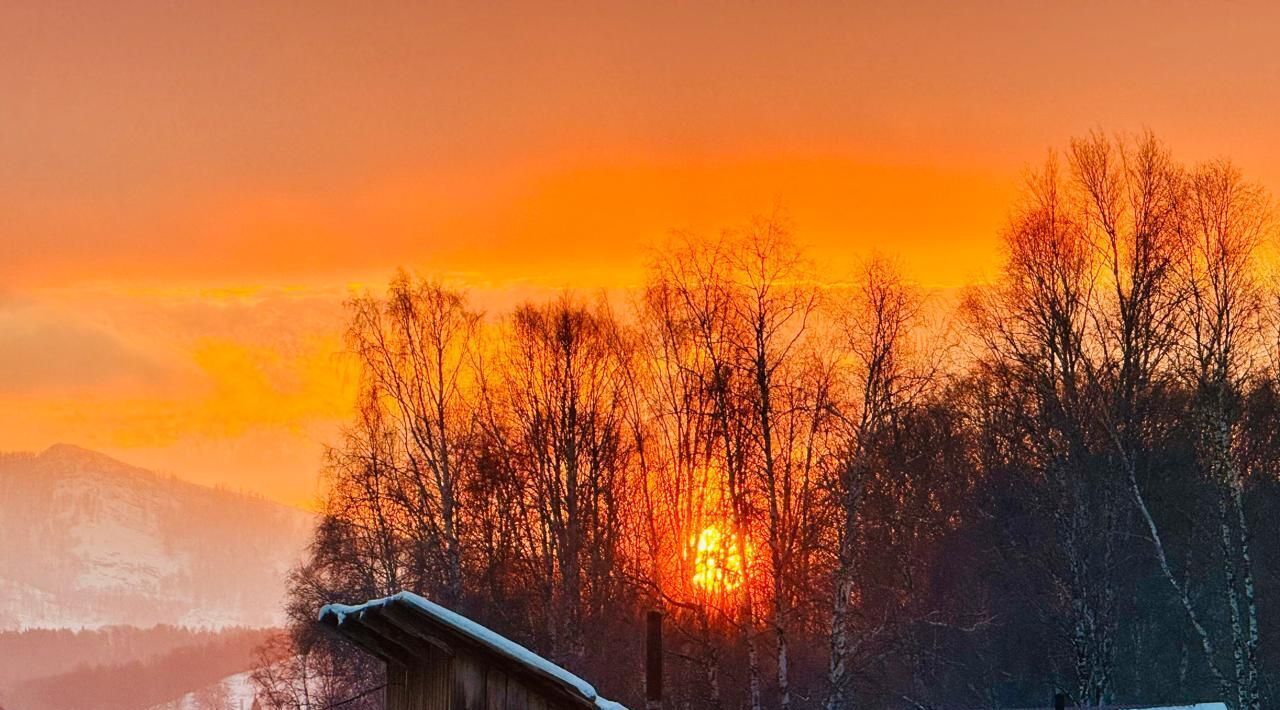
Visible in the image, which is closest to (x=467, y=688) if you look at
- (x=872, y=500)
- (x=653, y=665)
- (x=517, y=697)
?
(x=517, y=697)

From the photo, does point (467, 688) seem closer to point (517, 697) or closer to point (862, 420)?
point (517, 697)

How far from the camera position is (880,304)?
41688 mm

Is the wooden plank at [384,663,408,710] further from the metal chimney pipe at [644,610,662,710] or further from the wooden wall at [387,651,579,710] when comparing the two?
the metal chimney pipe at [644,610,662,710]

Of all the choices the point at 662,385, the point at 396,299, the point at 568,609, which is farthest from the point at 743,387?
the point at 396,299

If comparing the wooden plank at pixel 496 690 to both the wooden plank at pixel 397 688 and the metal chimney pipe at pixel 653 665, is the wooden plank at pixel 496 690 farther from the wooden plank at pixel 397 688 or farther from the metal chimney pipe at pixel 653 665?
the metal chimney pipe at pixel 653 665

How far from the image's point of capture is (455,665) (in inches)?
685

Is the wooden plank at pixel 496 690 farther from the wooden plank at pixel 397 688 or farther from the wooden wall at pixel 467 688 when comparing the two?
the wooden plank at pixel 397 688

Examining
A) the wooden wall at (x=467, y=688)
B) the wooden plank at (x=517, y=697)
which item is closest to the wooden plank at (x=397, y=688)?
the wooden wall at (x=467, y=688)

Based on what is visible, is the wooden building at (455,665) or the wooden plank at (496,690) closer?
the wooden building at (455,665)

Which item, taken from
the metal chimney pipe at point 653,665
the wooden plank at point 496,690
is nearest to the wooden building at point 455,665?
the wooden plank at point 496,690

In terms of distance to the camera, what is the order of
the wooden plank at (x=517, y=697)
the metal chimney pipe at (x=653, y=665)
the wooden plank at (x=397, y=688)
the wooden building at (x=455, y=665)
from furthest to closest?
the metal chimney pipe at (x=653, y=665) → the wooden plank at (x=397, y=688) → the wooden plank at (x=517, y=697) → the wooden building at (x=455, y=665)

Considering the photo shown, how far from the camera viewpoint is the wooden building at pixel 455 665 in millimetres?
16859

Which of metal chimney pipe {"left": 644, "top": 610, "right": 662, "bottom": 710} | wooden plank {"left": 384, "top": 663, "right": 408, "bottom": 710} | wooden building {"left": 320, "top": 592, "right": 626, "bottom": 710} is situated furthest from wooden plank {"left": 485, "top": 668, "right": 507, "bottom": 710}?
metal chimney pipe {"left": 644, "top": 610, "right": 662, "bottom": 710}

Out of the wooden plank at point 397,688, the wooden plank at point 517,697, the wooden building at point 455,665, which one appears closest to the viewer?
the wooden building at point 455,665
